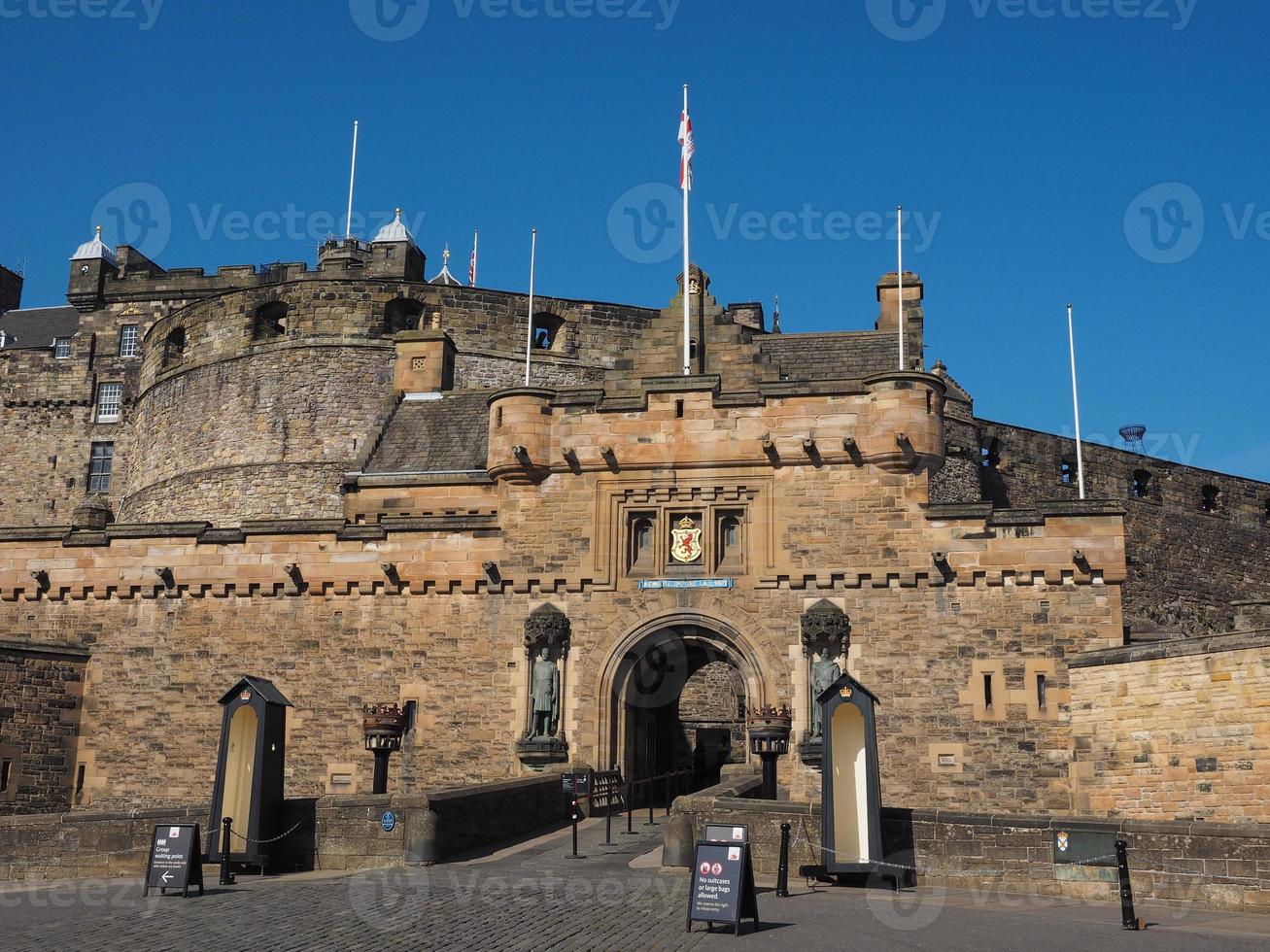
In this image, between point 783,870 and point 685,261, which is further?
point 685,261

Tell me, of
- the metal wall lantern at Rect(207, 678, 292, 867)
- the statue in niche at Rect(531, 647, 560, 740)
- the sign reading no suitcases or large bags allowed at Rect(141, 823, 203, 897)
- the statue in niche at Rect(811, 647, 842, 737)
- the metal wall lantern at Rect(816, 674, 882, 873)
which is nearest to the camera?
the sign reading no suitcases or large bags allowed at Rect(141, 823, 203, 897)

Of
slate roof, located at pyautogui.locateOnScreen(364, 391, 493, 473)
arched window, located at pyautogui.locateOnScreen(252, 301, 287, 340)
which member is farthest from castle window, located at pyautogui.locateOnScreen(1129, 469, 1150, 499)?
arched window, located at pyautogui.locateOnScreen(252, 301, 287, 340)

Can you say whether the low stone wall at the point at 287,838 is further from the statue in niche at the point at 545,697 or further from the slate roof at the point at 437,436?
the slate roof at the point at 437,436

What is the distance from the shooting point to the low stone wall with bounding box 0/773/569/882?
57.7ft

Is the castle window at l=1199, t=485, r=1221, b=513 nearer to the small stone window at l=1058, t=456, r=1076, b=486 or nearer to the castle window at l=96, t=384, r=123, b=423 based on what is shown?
the small stone window at l=1058, t=456, r=1076, b=486

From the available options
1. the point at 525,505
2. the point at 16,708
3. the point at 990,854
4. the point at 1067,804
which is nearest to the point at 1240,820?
the point at 1067,804

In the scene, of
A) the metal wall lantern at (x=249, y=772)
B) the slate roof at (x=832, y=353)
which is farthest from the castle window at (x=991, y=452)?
the metal wall lantern at (x=249, y=772)

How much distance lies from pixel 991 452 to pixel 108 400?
104ft

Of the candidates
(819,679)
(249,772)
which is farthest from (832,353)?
(249,772)

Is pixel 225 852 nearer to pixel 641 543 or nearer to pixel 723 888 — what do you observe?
pixel 723 888

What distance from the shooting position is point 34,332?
2333 inches

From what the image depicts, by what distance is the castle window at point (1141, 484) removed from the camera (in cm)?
4584

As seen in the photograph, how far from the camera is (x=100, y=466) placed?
51.7 meters

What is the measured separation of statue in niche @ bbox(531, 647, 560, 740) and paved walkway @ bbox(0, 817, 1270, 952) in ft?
24.6
